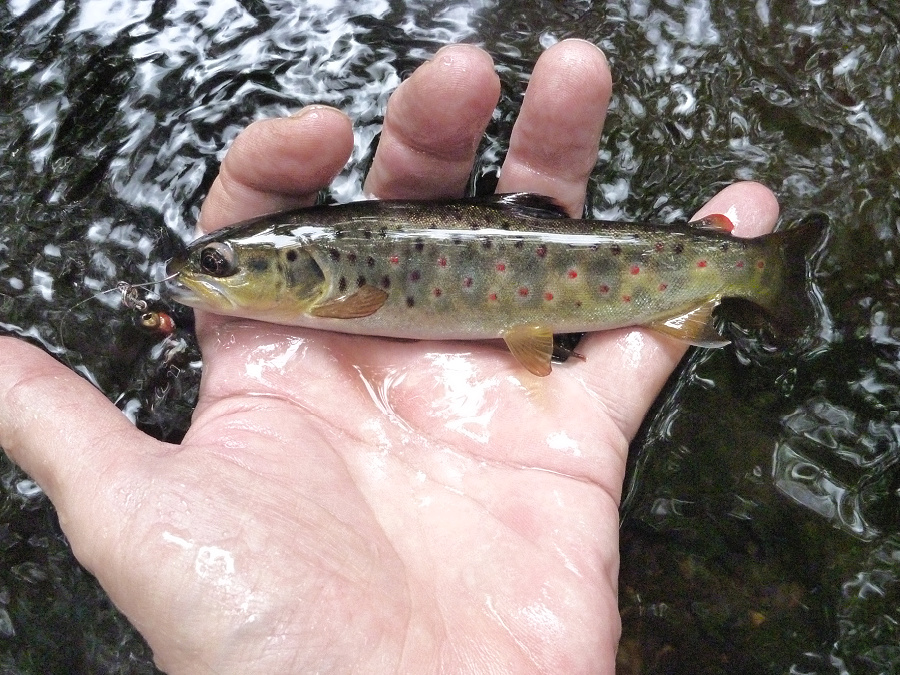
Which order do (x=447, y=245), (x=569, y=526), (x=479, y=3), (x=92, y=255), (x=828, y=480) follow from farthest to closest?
(x=479, y=3)
(x=92, y=255)
(x=828, y=480)
(x=447, y=245)
(x=569, y=526)

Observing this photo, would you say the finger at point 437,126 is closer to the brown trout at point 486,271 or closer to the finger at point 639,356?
the brown trout at point 486,271

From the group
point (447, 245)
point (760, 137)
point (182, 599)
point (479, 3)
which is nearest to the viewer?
point (182, 599)

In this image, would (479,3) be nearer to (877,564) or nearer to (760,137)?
(760,137)

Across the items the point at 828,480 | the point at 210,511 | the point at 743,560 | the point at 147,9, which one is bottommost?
the point at 743,560

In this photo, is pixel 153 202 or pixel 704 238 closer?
pixel 704 238

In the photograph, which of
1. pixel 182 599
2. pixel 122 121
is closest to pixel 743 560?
pixel 182 599

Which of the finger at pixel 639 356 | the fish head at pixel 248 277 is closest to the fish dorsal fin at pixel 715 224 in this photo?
the finger at pixel 639 356

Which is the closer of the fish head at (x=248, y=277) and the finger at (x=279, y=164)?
the finger at (x=279, y=164)

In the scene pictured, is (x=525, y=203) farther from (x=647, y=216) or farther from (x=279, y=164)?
(x=279, y=164)
